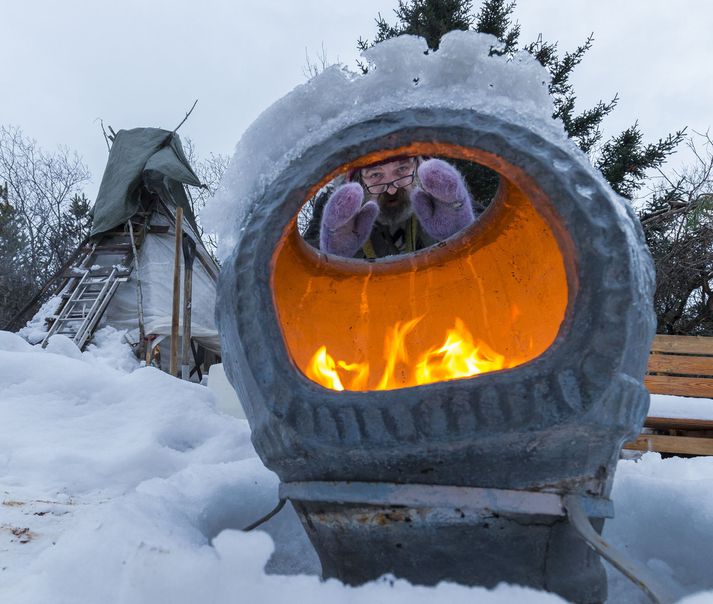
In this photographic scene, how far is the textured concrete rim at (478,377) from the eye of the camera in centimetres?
81

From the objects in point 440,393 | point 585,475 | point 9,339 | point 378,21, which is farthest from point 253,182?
point 378,21

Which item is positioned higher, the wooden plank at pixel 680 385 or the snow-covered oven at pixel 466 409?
the snow-covered oven at pixel 466 409

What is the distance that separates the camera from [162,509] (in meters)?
1.11

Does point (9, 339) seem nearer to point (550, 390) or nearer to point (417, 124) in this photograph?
point (417, 124)

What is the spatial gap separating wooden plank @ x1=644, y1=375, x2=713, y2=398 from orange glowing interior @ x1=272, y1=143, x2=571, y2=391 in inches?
113

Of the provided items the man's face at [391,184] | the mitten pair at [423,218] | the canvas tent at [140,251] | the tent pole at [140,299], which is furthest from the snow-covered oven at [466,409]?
the canvas tent at [140,251]

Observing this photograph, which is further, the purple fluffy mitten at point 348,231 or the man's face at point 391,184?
the man's face at point 391,184

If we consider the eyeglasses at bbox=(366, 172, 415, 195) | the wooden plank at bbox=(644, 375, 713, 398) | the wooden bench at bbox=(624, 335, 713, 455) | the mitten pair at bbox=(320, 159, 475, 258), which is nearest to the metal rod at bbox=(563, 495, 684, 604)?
the mitten pair at bbox=(320, 159, 475, 258)

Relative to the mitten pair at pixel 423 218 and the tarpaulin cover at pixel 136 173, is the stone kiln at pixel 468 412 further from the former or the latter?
the tarpaulin cover at pixel 136 173

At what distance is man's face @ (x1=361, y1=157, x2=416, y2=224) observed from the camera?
2.51m

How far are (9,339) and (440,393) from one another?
249 centimetres

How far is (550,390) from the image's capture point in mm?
805

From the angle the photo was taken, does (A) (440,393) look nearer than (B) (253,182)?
Yes

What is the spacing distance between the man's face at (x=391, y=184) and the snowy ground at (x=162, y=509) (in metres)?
1.18
